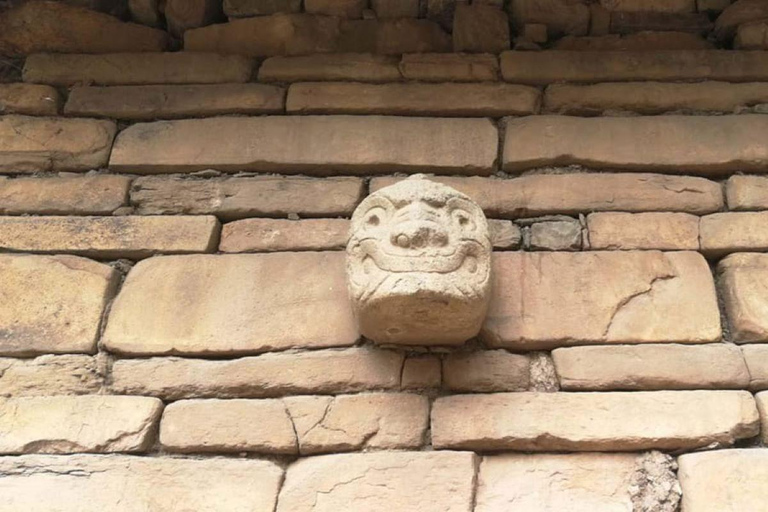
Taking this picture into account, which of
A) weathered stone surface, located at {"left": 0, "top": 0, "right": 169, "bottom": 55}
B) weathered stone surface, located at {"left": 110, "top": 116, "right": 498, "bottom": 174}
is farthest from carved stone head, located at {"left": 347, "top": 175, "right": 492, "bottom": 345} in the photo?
weathered stone surface, located at {"left": 0, "top": 0, "right": 169, "bottom": 55}

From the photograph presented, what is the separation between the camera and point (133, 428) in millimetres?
2299

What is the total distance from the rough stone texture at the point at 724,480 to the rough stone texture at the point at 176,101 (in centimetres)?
A: 187

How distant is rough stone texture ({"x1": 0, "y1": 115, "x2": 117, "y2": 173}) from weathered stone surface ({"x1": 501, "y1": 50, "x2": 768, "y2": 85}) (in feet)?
5.01

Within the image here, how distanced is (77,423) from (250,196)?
0.94 meters

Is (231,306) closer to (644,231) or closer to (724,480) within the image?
(644,231)

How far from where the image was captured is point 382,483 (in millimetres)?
2156

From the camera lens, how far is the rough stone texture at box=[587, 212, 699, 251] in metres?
2.65

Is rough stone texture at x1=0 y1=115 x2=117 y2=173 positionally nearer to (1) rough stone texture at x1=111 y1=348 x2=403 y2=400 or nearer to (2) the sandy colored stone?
(2) the sandy colored stone

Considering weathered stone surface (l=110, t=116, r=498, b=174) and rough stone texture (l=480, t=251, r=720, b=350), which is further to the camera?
weathered stone surface (l=110, t=116, r=498, b=174)

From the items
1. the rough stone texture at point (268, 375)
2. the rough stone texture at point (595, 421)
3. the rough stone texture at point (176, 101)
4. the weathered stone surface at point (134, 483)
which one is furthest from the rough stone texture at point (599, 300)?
the rough stone texture at point (176, 101)

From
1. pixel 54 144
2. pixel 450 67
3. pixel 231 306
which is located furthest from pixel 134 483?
pixel 450 67

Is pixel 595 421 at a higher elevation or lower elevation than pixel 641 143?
lower

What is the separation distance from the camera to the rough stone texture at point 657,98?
302 centimetres

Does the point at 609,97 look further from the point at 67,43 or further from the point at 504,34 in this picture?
the point at 67,43
